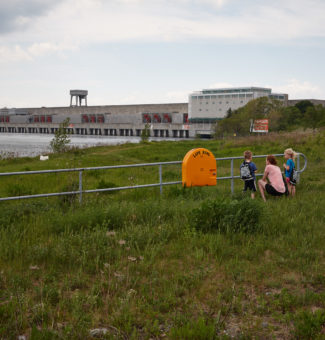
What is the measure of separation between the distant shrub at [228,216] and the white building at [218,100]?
112 meters

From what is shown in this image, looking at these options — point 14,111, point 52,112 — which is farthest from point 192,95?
point 14,111

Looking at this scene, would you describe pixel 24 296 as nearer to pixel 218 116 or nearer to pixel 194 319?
Result: pixel 194 319

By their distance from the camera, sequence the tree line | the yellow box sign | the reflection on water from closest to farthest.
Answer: the yellow box sign
the reflection on water
the tree line

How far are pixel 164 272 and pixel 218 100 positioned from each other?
120 metres

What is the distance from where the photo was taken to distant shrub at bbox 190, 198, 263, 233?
6.39 meters

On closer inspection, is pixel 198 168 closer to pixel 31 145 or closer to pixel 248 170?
pixel 248 170

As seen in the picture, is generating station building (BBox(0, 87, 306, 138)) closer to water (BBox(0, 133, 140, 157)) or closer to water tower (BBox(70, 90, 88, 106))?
water tower (BBox(70, 90, 88, 106))

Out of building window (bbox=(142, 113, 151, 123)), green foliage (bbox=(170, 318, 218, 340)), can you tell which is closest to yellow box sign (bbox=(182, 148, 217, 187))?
green foliage (bbox=(170, 318, 218, 340))

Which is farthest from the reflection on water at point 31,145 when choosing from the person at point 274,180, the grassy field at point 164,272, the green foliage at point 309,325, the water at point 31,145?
the green foliage at point 309,325

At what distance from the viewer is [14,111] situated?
178 m

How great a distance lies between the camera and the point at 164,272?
4.83 metres

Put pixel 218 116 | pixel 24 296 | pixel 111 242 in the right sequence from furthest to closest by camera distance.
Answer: pixel 218 116 < pixel 111 242 < pixel 24 296

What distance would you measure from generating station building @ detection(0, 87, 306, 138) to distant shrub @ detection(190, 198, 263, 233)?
9145 cm

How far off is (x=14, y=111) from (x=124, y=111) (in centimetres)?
5685
